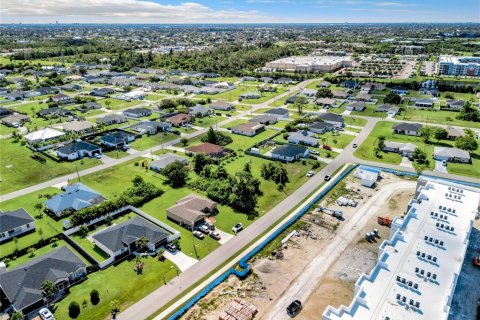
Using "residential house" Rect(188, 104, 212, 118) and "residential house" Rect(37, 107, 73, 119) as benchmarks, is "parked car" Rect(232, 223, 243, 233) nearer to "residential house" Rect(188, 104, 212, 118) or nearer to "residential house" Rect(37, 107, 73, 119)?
"residential house" Rect(188, 104, 212, 118)

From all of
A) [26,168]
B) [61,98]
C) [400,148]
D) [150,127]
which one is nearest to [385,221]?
[400,148]

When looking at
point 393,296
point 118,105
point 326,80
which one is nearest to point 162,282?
point 393,296

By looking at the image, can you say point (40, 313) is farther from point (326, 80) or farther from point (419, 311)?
point (326, 80)

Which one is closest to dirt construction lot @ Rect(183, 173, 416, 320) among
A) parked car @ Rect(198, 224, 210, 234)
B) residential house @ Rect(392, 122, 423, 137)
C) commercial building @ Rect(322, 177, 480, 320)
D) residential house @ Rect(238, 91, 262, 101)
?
commercial building @ Rect(322, 177, 480, 320)

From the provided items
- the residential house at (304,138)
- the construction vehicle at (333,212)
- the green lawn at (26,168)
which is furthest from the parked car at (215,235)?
the residential house at (304,138)

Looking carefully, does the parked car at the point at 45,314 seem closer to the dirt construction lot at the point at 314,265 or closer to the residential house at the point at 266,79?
the dirt construction lot at the point at 314,265

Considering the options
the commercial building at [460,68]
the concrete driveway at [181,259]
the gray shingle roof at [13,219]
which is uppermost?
the commercial building at [460,68]
